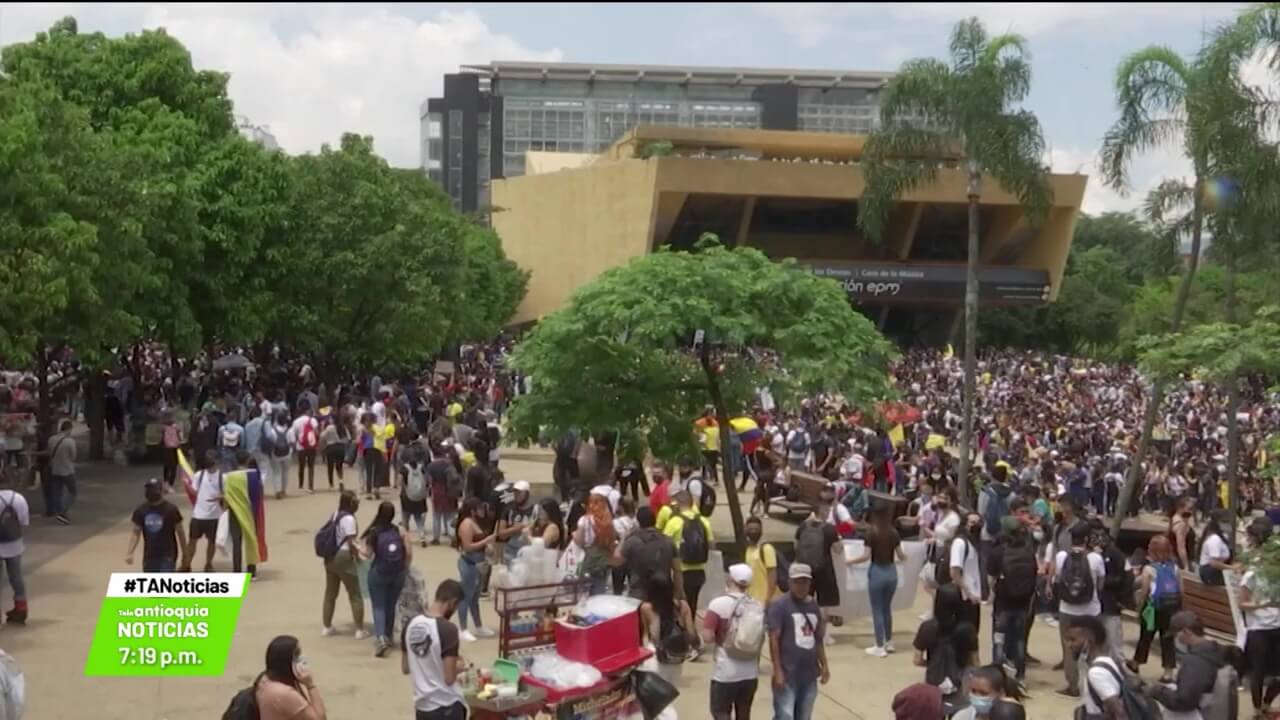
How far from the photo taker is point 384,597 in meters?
11.1

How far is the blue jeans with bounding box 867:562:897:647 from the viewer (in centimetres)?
1169

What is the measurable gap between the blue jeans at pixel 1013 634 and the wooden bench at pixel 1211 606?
1879 millimetres

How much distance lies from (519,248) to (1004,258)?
23330 millimetres

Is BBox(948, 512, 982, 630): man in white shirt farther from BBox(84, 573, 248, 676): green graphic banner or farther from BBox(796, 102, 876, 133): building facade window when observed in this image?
BBox(796, 102, 876, 133): building facade window

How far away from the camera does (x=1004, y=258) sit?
61781 mm

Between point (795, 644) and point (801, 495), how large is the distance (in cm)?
1107

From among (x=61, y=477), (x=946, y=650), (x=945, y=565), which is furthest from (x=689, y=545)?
(x=61, y=477)

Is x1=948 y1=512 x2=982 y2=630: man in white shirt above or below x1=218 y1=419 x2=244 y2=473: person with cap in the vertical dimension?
below

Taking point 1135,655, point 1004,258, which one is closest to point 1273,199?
point 1135,655

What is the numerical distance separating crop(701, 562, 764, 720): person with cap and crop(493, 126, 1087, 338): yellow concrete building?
148 ft

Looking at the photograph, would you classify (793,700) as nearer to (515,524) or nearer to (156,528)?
(515,524)

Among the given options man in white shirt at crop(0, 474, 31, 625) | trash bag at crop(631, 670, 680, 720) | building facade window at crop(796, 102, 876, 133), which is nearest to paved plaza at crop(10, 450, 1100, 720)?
man in white shirt at crop(0, 474, 31, 625)

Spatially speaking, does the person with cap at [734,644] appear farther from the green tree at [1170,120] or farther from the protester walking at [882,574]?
the green tree at [1170,120]

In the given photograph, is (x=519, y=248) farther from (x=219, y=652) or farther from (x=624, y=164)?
(x=219, y=652)
